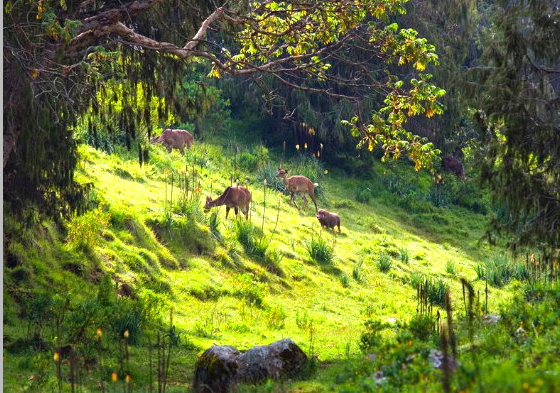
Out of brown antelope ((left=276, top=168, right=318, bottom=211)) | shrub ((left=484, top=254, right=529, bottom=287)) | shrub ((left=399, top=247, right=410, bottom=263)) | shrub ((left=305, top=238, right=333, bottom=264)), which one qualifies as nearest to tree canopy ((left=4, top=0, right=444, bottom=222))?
shrub ((left=305, top=238, right=333, bottom=264))

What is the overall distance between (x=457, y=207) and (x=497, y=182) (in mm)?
18588

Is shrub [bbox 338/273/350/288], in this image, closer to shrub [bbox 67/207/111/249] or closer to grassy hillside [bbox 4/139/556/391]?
grassy hillside [bbox 4/139/556/391]

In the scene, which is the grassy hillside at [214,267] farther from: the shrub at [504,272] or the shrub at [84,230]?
the shrub at [504,272]

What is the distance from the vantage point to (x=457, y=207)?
32.5 m

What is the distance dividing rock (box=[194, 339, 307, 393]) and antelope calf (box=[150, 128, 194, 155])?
657 inches

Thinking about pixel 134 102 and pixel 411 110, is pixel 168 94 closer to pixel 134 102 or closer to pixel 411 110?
pixel 134 102

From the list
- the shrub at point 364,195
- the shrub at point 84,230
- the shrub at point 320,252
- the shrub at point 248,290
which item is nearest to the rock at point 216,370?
the shrub at point 84,230

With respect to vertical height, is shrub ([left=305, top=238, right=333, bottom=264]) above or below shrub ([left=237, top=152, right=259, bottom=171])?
below

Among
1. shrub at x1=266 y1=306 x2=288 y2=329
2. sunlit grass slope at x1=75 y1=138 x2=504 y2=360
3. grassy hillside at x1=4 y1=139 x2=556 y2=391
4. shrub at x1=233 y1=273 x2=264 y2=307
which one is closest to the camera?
grassy hillside at x1=4 y1=139 x2=556 y2=391

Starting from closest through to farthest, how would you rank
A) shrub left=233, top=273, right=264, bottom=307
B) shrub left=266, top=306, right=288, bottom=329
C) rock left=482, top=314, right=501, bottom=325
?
rock left=482, top=314, right=501, bottom=325 < shrub left=266, top=306, right=288, bottom=329 < shrub left=233, top=273, right=264, bottom=307

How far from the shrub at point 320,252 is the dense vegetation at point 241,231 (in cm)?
5

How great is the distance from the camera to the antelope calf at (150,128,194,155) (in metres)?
27.8

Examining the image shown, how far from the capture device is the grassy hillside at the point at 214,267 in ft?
46.0

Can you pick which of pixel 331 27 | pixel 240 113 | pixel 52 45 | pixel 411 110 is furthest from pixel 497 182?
pixel 240 113
